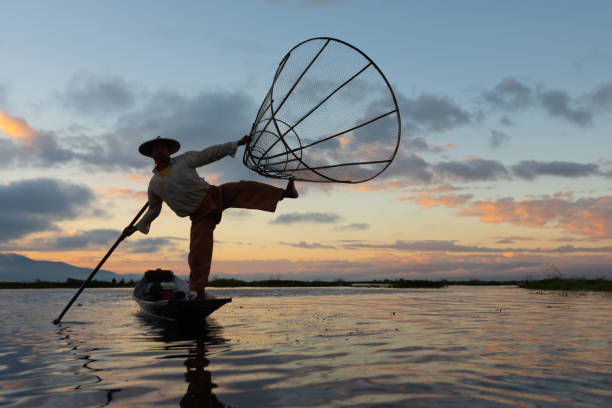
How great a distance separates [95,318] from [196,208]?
528cm

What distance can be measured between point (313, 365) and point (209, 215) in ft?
11.7

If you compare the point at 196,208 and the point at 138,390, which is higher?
the point at 196,208

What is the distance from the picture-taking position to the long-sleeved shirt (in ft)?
24.4

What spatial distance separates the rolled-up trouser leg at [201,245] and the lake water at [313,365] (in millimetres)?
1093

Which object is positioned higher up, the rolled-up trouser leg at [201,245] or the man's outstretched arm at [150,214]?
the man's outstretched arm at [150,214]

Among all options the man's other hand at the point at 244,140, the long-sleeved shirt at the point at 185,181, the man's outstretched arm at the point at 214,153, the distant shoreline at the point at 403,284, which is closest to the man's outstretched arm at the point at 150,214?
the long-sleeved shirt at the point at 185,181

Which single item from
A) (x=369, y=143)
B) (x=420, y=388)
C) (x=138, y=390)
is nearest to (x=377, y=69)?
(x=369, y=143)

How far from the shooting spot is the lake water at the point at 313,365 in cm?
377

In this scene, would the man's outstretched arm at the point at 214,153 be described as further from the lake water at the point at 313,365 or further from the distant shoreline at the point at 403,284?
the distant shoreline at the point at 403,284

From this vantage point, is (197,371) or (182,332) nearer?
(197,371)

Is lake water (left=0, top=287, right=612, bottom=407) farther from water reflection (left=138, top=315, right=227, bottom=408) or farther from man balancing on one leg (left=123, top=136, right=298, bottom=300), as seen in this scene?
man balancing on one leg (left=123, top=136, right=298, bottom=300)

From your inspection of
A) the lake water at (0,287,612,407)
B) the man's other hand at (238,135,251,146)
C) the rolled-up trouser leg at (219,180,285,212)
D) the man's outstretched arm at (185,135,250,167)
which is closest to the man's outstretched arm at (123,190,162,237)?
the man's outstretched arm at (185,135,250,167)

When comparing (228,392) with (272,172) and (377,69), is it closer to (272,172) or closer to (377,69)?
(272,172)

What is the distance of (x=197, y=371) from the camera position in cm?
476
